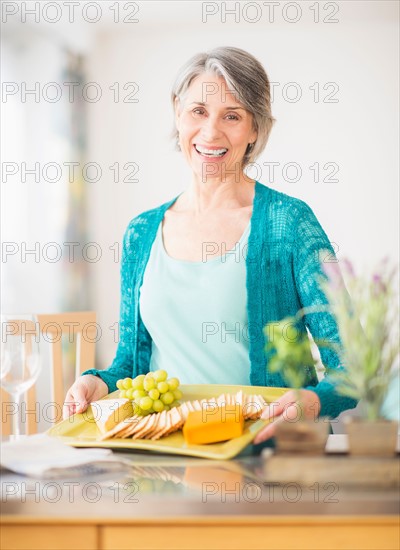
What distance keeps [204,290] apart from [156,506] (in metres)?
0.90

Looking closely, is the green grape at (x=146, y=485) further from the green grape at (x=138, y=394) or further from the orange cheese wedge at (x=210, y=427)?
the green grape at (x=138, y=394)

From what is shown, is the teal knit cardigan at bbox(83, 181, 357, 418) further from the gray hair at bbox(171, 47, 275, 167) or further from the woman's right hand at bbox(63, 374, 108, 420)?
the gray hair at bbox(171, 47, 275, 167)

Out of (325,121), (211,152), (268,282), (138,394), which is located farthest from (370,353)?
(325,121)

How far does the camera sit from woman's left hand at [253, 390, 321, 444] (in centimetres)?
109

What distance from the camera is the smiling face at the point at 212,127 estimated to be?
70.7 inches

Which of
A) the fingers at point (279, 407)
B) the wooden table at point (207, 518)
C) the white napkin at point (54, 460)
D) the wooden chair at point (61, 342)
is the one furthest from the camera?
the wooden chair at point (61, 342)

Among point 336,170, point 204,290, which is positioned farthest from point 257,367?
point 336,170

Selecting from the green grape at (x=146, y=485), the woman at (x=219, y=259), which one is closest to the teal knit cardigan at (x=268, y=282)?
the woman at (x=219, y=259)

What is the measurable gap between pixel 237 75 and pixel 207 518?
118 centimetres

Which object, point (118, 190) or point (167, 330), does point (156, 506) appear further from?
point (118, 190)

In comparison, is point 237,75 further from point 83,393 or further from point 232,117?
point 83,393

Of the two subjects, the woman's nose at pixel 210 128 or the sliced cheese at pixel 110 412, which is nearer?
the sliced cheese at pixel 110 412

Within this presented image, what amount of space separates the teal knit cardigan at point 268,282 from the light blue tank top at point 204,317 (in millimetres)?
30

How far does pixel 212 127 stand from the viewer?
5.94 feet
